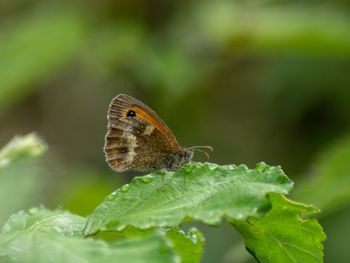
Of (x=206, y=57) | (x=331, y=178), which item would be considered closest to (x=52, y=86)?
(x=206, y=57)

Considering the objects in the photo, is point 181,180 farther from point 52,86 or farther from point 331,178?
point 52,86

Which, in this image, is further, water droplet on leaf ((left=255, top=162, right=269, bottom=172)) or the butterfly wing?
the butterfly wing

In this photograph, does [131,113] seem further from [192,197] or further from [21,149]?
[192,197]

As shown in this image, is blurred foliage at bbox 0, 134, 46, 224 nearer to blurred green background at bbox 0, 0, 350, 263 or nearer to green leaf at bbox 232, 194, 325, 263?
blurred green background at bbox 0, 0, 350, 263

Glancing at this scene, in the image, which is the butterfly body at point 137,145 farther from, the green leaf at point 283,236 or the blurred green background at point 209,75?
the blurred green background at point 209,75

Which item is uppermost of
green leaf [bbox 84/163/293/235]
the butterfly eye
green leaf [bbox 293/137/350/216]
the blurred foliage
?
the blurred foliage

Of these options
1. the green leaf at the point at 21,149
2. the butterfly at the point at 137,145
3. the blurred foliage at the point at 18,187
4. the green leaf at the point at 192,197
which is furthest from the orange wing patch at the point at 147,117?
the blurred foliage at the point at 18,187

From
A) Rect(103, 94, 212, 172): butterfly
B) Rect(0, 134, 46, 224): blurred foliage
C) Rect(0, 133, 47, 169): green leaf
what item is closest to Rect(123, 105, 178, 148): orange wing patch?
Rect(103, 94, 212, 172): butterfly
